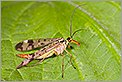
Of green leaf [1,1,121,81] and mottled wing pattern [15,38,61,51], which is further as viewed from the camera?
mottled wing pattern [15,38,61,51]

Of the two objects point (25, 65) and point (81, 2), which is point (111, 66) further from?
point (81, 2)

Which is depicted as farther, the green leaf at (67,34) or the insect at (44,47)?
the insect at (44,47)

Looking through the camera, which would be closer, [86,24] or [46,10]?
[86,24]

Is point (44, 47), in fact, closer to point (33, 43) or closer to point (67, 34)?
point (33, 43)

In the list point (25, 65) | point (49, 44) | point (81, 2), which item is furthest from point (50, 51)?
point (81, 2)

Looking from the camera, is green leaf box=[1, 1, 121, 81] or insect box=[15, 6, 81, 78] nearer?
green leaf box=[1, 1, 121, 81]

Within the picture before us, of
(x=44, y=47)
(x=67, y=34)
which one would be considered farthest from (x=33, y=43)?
(x=67, y=34)

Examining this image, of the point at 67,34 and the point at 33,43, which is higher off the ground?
the point at 67,34

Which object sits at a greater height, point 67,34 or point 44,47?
point 67,34
